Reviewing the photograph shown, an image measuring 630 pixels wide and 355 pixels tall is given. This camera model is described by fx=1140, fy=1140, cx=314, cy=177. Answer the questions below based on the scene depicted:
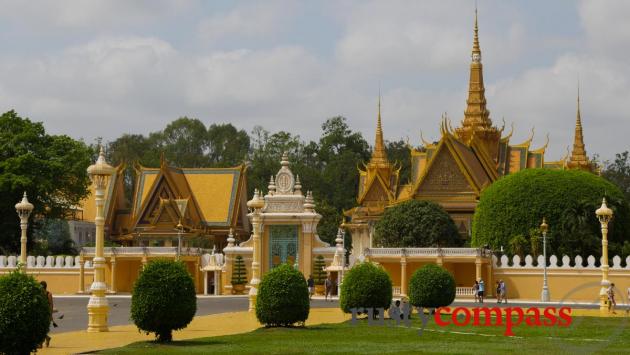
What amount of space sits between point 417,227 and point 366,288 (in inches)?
1086

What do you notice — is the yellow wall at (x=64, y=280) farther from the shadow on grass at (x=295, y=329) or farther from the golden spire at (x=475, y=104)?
the shadow on grass at (x=295, y=329)

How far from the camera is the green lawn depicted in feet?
66.0

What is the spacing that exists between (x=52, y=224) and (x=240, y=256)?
906 inches

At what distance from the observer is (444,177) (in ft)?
207

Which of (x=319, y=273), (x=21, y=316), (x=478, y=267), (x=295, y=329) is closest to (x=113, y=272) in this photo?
(x=319, y=273)

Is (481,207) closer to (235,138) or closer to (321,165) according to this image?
(321,165)

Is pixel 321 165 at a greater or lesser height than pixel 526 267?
greater

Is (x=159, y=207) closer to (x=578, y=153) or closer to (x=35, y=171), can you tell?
(x=35, y=171)

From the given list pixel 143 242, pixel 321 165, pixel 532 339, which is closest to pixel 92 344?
pixel 532 339

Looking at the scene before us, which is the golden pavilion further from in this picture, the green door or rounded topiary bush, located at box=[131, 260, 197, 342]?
rounded topiary bush, located at box=[131, 260, 197, 342]

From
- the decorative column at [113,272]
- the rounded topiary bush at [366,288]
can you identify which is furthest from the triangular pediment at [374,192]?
the rounded topiary bush at [366,288]

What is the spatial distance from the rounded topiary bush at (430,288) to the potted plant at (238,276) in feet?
75.2

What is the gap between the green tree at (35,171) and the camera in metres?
57.0

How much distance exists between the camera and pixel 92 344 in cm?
2197
